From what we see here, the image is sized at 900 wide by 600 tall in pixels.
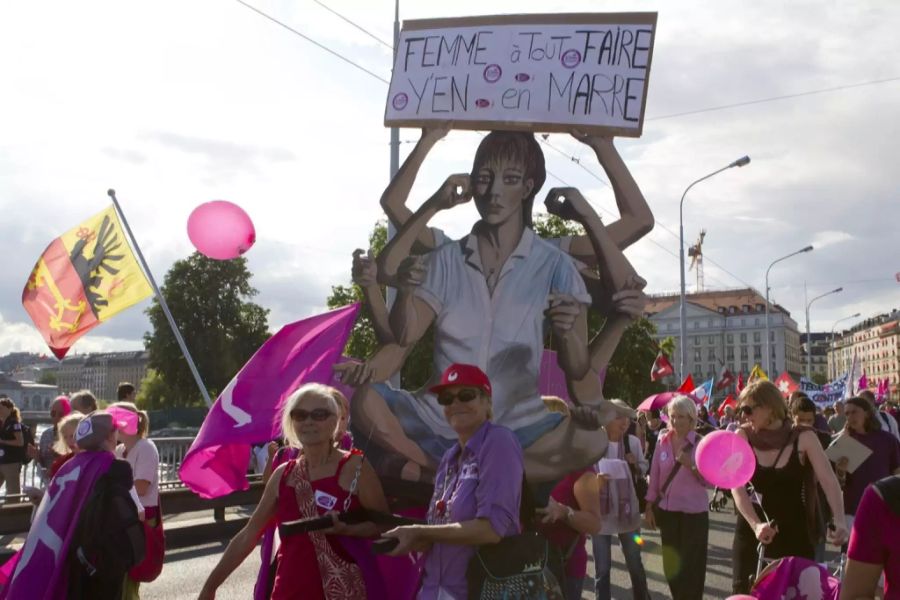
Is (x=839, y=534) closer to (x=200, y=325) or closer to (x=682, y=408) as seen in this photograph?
(x=682, y=408)

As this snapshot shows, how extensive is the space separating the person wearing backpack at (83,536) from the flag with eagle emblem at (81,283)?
5.34m

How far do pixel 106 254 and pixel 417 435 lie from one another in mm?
6537

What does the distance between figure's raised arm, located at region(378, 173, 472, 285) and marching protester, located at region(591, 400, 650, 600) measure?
1.73 meters

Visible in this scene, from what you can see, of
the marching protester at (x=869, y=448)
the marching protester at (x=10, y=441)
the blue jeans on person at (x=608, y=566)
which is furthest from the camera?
the marching protester at (x=10, y=441)

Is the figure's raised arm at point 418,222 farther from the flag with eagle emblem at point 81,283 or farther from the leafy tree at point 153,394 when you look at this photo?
the leafy tree at point 153,394

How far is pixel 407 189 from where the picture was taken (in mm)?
5371

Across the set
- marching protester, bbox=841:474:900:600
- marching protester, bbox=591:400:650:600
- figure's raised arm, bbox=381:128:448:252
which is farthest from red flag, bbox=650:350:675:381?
marching protester, bbox=841:474:900:600

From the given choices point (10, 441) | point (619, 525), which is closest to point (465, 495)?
point (619, 525)

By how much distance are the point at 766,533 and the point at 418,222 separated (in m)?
2.66

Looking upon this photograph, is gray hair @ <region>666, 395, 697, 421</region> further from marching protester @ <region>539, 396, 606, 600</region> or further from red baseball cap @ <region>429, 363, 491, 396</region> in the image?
red baseball cap @ <region>429, 363, 491, 396</region>

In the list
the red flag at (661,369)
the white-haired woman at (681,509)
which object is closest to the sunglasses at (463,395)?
the white-haired woman at (681,509)

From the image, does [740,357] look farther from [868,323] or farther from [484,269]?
[484,269]

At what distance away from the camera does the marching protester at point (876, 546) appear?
8.64 ft

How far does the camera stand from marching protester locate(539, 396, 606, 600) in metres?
3.62
